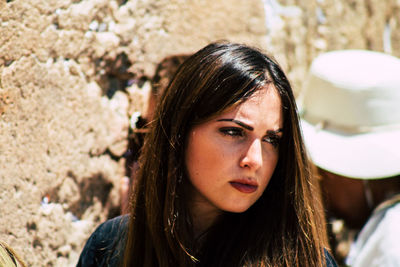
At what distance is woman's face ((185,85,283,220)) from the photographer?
4.68ft

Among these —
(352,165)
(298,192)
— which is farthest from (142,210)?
(352,165)

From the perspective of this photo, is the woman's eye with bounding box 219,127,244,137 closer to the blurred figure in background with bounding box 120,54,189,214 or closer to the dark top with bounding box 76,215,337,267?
the dark top with bounding box 76,215,337,267

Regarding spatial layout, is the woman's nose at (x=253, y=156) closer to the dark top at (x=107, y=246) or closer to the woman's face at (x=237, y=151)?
the woman's face at (x=237, y=151)

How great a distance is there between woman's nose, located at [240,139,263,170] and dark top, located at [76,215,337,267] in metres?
0.45

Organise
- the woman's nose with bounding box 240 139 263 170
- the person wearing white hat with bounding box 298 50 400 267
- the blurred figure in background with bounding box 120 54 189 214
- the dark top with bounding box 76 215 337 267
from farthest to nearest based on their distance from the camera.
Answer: the person wearing white hat with bounding box 298 50 400 267, the blurred figure in background with bounding box 120 54 189 214, the dark top with bounding box 76 215 337 267, the woman's nose with bounding box 240 139 263 170

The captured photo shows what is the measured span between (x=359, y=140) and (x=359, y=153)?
0.07m

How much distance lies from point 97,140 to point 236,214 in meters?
0.62

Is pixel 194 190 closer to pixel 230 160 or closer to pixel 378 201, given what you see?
pixel 230 160

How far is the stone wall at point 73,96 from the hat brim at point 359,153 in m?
0.62

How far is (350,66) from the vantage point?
2.54 metres

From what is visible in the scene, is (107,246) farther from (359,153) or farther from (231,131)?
(359,153)

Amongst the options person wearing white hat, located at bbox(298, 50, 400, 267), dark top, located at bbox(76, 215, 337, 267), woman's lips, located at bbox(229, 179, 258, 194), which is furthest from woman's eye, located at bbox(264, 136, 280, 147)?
person wearing white hat, located at bbox(298, 50, 400, 267)

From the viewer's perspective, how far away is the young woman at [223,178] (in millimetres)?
1438

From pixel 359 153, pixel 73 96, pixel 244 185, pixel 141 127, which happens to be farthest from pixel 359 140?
pixel 73 96
